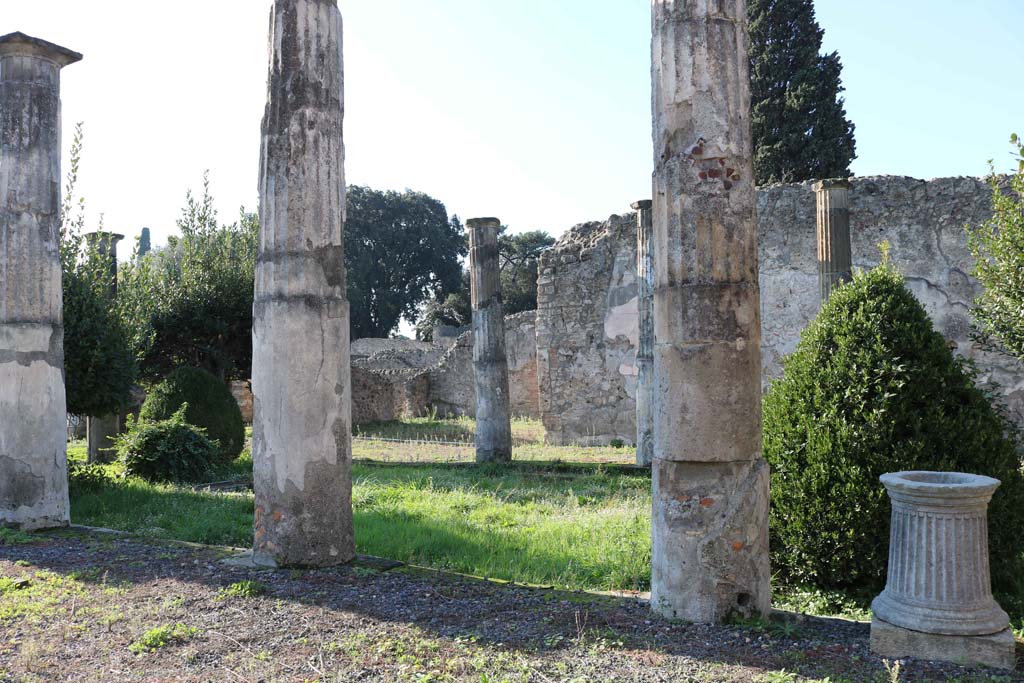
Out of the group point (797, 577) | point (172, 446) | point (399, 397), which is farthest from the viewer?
point (399, 397)

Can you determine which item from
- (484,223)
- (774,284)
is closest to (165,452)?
(484,223)

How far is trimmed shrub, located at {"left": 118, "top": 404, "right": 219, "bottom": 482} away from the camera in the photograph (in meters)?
10.1

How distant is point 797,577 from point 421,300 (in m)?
37.3

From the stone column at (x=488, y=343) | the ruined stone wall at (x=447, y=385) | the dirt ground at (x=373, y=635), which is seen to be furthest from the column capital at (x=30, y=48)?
the ruined stone wall at (x=447, y=385)

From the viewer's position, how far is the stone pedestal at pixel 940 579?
380cm

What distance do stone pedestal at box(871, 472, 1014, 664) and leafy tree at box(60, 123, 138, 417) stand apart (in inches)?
326

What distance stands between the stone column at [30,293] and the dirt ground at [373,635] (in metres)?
1.81

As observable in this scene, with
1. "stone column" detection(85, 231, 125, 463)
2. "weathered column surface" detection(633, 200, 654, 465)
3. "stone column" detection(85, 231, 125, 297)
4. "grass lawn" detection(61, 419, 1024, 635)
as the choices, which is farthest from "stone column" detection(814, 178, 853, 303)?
"stone column" detection(85, 231, 125, 463)

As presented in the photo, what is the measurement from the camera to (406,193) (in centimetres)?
4272

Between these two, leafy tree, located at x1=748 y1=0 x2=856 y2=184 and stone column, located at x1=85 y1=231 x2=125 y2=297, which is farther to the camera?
leafy tree, located at x1=748 y1=0 x2=856 y2=184

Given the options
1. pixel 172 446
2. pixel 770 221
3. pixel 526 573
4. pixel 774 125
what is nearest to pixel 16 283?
pixel 172 446

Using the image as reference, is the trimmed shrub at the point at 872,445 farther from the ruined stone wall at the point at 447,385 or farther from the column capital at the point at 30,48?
the ruined stone wall at the point at 447,385

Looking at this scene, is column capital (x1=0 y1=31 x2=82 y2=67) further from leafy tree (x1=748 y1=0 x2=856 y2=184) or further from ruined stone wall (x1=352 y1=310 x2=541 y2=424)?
leafy tree (x1=748 y1=0 x2=856 y2=184)

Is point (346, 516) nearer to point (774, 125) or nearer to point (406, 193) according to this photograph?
point (774, 125)
